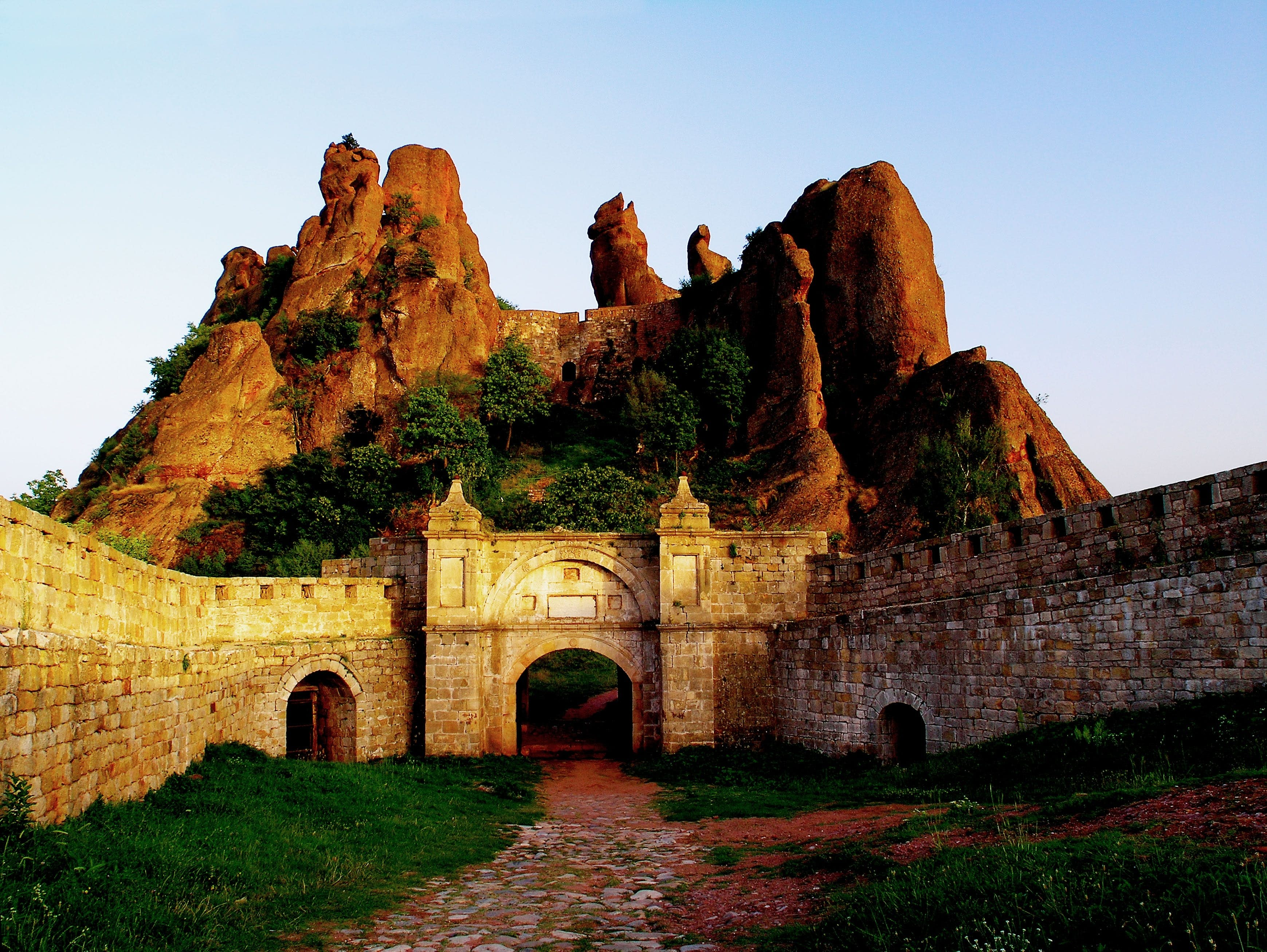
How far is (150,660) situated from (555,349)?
132ft

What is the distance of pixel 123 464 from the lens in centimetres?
3772

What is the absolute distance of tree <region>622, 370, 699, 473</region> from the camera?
3934 centimetres

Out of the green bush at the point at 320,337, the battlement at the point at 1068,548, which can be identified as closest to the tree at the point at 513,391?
the green bush at the point at 320,337

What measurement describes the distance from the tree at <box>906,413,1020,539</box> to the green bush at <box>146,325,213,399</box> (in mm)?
29955

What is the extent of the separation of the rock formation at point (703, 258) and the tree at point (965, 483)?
2460cm

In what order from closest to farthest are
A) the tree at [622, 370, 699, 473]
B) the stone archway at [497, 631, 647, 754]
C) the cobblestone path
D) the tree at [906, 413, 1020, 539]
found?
the cobblestone path < the stone archway at [497, 631, 647, 754] < the tree at [906, 413, 1020, 539] < the tree at [622, 370, 699, 473]

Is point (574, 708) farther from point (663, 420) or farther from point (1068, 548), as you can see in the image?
point (1068, 548)

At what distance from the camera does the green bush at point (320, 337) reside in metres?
42.2

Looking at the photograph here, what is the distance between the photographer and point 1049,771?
10.8 m

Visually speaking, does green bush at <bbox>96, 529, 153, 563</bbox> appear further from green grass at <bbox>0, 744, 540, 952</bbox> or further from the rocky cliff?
green grass at <bbox>0, 744, 540, 952</bbox>

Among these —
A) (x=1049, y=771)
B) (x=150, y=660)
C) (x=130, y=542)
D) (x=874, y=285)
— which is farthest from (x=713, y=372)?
(x=150, y=660)

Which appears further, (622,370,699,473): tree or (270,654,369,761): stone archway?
(622,370,699,473): tree

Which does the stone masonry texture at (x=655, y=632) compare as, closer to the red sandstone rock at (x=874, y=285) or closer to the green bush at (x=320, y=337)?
the red sandstone rock at (x=874, y=285)

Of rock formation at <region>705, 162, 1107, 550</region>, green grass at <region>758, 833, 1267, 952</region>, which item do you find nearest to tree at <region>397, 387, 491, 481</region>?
rock formation at <region>705, 162, 1107, 550</region>
